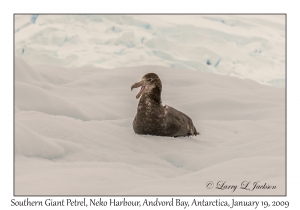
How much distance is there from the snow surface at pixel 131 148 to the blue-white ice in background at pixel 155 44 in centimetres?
1326

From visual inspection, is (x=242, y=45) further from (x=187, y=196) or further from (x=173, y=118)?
(x=187, y=196)

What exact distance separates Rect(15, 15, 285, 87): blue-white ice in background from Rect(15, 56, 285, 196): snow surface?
13.3 m

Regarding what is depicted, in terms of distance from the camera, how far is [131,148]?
195 inches

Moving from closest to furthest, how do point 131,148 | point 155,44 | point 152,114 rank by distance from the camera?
point 131,148, point 152,114, point 155,44

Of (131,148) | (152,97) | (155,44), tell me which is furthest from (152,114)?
(155,44)

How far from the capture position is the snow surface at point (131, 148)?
3.30 metres

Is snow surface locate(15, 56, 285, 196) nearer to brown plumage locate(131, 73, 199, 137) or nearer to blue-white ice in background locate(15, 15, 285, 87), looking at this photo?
brown plumage locate(131, 73, 199, 137)

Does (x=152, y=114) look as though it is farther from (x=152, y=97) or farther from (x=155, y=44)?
(x=155, y=44)

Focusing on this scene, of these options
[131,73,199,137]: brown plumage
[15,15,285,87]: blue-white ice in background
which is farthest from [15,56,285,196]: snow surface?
[15,15,285,87]: blue-white ice in background

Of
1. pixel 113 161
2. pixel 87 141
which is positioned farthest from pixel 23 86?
pixel 113 161

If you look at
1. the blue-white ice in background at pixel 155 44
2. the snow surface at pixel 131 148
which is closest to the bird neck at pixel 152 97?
the snow surface at pixel 131 148

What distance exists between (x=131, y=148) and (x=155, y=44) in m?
19.9

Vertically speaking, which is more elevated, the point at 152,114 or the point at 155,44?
the point at 155,44

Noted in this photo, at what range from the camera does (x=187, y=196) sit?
3127mm
